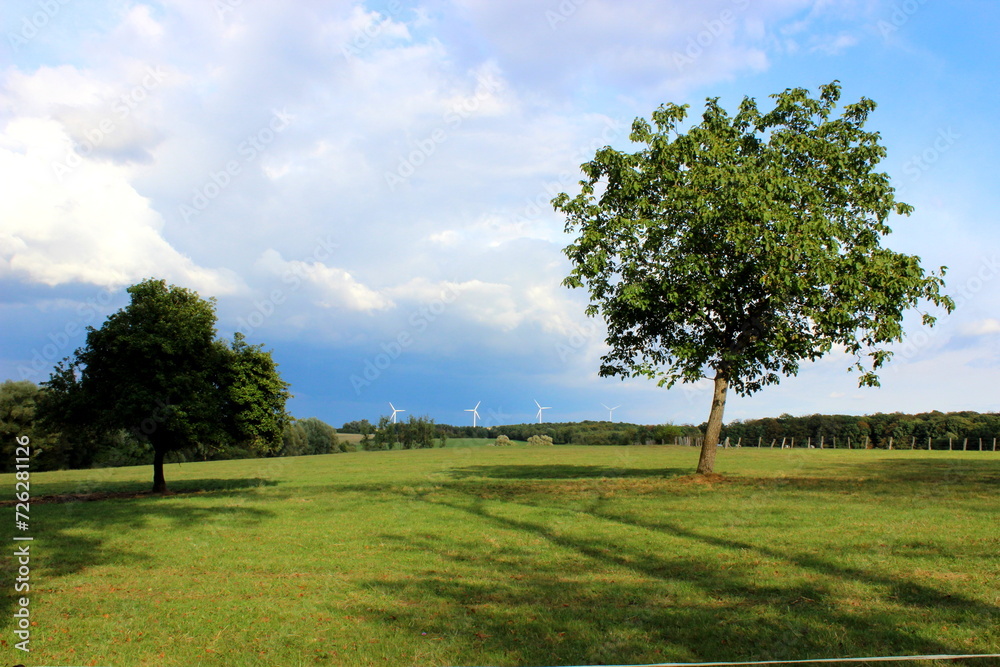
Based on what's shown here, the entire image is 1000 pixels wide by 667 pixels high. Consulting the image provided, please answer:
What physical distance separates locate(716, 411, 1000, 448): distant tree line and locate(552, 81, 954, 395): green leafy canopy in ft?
259

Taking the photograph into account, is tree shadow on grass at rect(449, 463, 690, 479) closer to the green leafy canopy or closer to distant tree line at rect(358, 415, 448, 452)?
the green leafy canopy

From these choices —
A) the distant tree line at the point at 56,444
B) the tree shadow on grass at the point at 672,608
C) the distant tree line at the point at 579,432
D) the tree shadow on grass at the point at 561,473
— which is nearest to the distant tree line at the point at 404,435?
the distant tree line at the point at 579,432

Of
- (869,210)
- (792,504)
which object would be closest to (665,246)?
(869,210)

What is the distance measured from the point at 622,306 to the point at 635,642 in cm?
2163

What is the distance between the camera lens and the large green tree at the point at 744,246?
84.7 ft

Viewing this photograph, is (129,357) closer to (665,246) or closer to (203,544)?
(203,544)

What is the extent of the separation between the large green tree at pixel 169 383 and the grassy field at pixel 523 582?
6.45 metres

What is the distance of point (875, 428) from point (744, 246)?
9400 cm

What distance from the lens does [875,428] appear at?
102375 mm

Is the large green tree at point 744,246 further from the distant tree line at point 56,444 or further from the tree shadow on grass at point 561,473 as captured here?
the distant tree line at point 56,444

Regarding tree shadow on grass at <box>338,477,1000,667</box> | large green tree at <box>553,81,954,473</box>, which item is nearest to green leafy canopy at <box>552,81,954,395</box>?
large green tree at <box>553,81,954,473</box>

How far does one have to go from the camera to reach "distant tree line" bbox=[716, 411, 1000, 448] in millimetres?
89875

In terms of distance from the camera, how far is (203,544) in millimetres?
16688

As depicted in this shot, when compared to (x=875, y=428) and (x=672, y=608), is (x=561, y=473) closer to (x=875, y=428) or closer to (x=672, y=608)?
(x=672, y=608)
